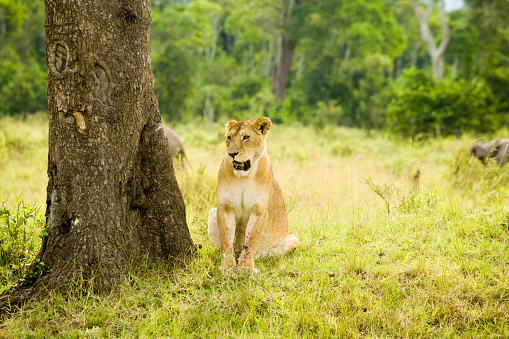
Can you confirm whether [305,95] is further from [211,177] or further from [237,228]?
[237,228]

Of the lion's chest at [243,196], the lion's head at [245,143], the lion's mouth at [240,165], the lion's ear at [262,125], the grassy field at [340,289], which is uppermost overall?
the lion's ear at [262,125]

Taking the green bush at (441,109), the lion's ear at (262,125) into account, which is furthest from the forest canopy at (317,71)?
the lion's ear at (262,125)

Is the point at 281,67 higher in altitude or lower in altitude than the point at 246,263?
higher

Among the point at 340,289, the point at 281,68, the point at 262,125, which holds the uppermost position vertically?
the point at 281,68

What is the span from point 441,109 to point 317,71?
1465 cm

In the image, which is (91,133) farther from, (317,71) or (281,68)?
(317,71)

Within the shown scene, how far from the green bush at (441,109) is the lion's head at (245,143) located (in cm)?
1228

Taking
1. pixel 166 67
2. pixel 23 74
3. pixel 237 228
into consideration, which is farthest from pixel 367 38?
pixel 237 228

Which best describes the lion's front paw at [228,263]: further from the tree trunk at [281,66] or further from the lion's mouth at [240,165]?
the tree trunk at [281,66]

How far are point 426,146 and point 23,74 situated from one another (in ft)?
55.9

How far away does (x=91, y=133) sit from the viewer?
3.48m

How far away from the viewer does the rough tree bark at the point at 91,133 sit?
11.2 ft

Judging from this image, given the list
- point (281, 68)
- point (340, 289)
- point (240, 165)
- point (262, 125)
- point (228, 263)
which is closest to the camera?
point (340, 289)

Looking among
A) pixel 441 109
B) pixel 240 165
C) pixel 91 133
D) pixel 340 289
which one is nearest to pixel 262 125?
pixel 240 165
